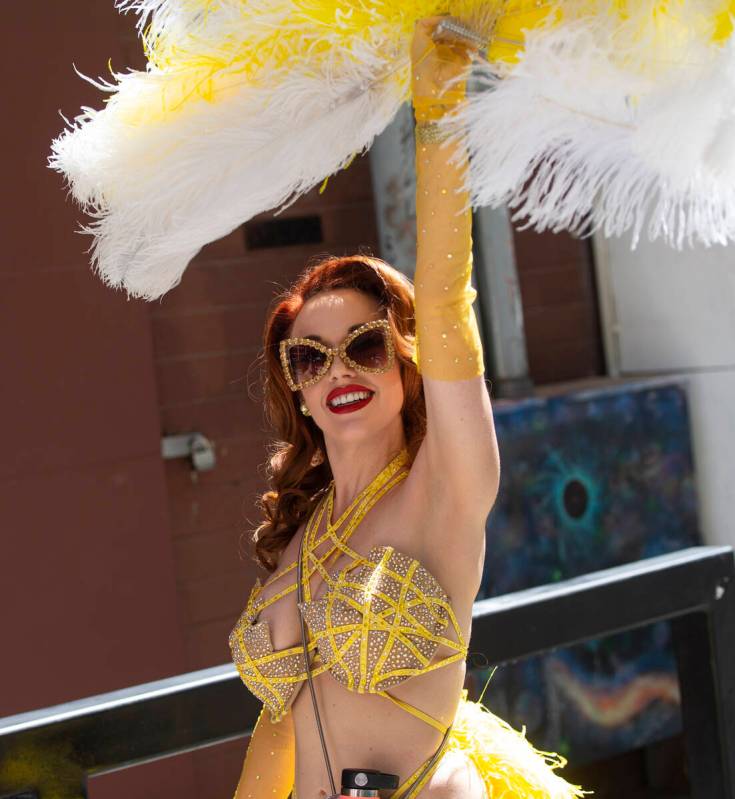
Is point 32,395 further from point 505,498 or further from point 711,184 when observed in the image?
point 711,184

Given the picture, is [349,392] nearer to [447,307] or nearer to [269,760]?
[447,307]

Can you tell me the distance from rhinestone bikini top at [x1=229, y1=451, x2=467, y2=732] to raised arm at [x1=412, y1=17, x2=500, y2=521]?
0.14m

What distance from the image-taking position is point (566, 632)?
2465mm

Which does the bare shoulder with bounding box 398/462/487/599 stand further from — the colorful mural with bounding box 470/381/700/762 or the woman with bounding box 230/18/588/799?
the colorful mural with bounding box 470/381/700/762

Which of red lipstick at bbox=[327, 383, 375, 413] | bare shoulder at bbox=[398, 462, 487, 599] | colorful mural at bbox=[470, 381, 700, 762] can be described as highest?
red lipstick at bbox=[327, 383, 375, 413]

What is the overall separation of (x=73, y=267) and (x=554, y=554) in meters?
2.08

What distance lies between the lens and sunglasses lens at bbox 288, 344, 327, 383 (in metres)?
1.93

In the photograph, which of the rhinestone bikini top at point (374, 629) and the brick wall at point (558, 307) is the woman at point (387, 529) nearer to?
the rhinestone bikini top at point (374, 629)

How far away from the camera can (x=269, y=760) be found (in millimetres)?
2037

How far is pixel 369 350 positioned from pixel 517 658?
85 cm

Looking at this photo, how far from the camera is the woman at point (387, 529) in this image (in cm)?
165

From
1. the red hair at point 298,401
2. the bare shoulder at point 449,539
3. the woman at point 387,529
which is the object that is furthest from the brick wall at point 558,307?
the bare shoulder at point 449,539

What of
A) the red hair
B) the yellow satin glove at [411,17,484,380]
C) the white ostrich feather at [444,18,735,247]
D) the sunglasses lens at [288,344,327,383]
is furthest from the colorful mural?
the white ostrich feather at [444,18,735,247]

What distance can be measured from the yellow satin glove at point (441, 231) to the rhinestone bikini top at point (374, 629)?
1.10 feet
